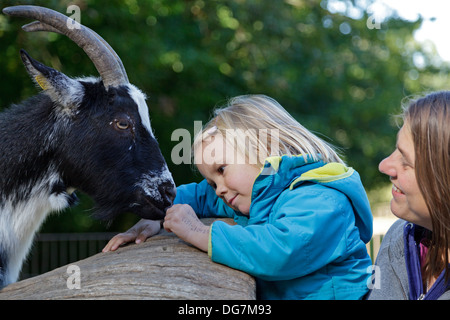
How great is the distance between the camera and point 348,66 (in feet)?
42.1

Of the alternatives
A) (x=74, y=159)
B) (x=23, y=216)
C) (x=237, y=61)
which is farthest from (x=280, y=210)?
(x=237, y=61)

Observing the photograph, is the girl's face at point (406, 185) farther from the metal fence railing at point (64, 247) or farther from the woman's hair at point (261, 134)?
the metal fence railing at point (64, 247)

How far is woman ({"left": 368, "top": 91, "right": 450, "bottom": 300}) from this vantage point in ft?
6.97

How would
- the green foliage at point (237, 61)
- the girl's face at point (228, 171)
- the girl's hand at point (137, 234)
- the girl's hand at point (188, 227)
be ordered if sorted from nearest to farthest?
the girl's hand at point (188, 227) → the girl's face at point (228, 171) → the girl's hand at point (137, 234) → the green foliage at point (237, 61)

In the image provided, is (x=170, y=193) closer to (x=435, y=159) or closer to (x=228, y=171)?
(x=228, y=171)

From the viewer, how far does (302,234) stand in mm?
2203

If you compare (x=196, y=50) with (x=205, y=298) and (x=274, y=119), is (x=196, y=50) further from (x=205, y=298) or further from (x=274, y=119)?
(x=205, y=298)

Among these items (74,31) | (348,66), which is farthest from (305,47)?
(74,31)

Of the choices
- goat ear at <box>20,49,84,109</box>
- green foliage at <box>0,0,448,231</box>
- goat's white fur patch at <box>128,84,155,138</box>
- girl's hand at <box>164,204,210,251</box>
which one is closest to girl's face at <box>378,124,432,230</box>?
girl's hand at <box>164,204,210,251</box>

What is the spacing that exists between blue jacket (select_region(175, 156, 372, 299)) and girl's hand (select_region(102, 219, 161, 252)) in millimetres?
787

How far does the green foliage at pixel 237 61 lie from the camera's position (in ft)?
29.2

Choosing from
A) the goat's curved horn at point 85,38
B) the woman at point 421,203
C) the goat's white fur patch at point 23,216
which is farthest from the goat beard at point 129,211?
the woman at point 421,203

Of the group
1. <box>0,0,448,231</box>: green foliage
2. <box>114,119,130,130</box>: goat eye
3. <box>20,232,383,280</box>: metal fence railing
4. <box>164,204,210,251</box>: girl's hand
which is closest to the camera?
<box>164,204,210,251</box>: girl's hand

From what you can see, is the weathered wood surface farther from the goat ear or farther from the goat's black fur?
the goat ear
